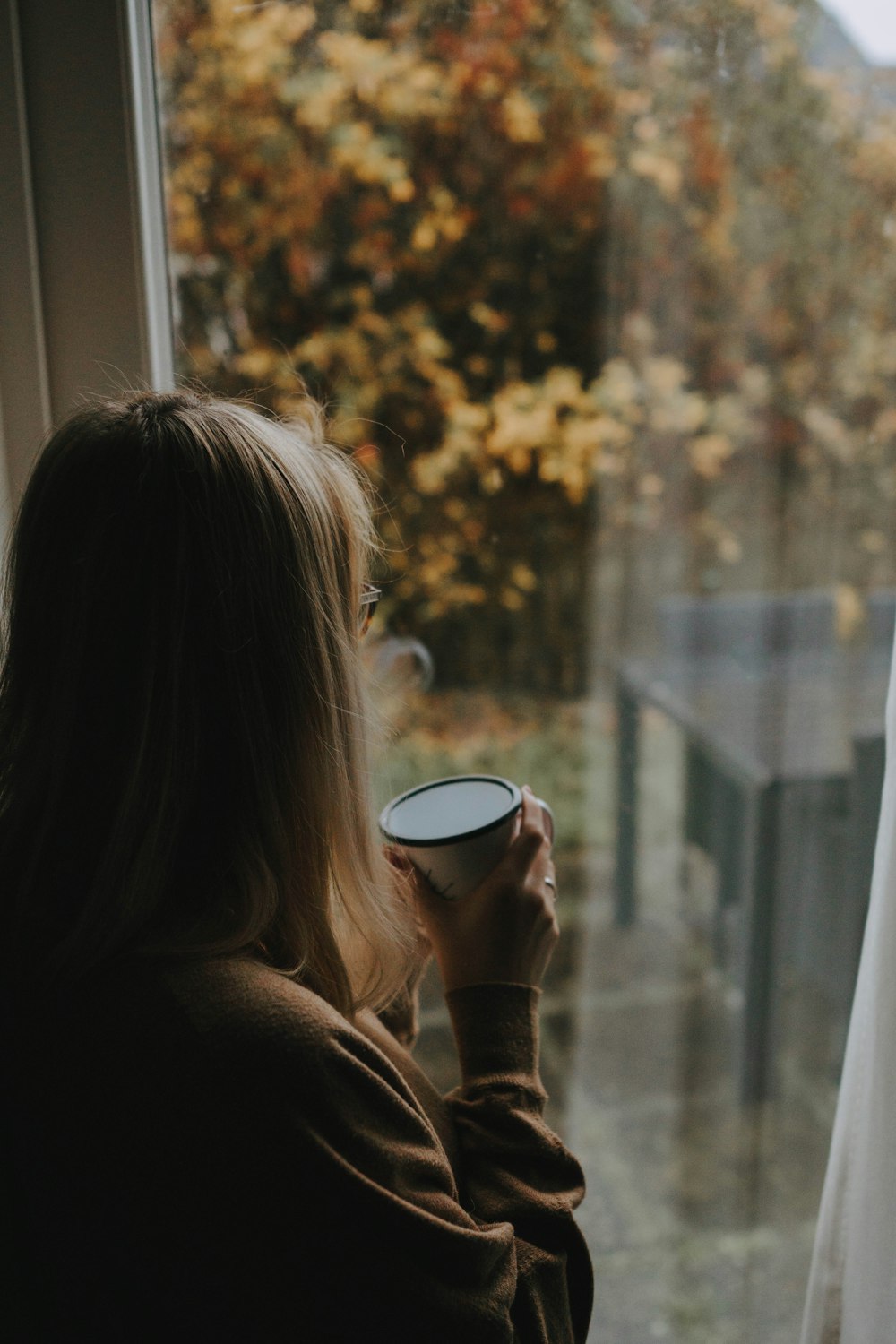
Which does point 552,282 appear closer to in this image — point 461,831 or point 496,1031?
point 461,831

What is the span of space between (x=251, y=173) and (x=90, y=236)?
294 millimetres

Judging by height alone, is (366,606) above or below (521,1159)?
above

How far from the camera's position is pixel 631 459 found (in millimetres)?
1274

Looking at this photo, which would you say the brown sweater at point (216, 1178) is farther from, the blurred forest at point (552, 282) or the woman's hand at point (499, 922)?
the blurred forest at point (552, 282)

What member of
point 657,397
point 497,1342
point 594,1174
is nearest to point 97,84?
point 657,397

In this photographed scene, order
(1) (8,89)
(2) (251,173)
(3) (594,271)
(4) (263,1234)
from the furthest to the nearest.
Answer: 1. (3) (594,271)
2. (2) (251,173)
3. (1) (8,89)
4. (4) (263,1234)

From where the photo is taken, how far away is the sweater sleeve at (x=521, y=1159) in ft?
2.14

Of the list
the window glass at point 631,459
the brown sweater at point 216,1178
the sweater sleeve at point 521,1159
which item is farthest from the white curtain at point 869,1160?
the window glass at point 631,459

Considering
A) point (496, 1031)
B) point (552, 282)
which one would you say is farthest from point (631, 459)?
point (496, 1031)

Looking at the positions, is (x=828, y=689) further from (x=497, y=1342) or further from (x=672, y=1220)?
(x=497, y=1342)

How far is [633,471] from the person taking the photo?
1281 millimetres

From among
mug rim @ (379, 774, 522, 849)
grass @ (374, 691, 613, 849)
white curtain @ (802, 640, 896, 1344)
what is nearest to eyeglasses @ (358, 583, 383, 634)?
mug rim @ (379, 774, 522, 849)

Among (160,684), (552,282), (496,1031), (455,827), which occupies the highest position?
(552,282)

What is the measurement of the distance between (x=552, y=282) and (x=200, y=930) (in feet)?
2.95
